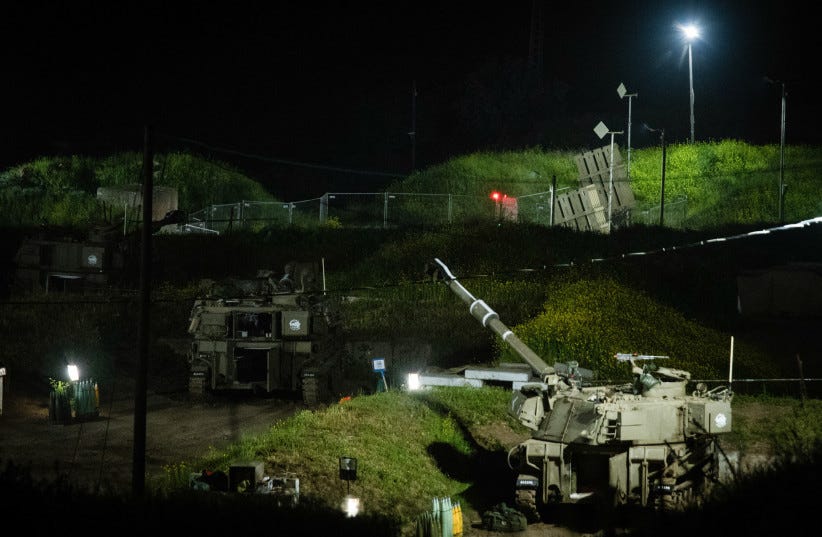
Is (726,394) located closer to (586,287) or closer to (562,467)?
(562,467)

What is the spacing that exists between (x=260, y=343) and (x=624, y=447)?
11304 millimetres

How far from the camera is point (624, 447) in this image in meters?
16.8

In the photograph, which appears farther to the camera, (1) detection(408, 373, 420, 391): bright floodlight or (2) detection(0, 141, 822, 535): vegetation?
(1) detection(408, 373, 420, 391): bright floodlight

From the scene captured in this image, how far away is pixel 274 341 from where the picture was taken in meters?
25.0

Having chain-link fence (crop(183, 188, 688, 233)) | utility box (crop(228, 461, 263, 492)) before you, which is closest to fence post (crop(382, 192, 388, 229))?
chain-link fence (crop(183, 188, 688, 233))

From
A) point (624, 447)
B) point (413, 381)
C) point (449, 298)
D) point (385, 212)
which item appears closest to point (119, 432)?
point (413, 381)

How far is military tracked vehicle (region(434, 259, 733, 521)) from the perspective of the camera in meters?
16.7

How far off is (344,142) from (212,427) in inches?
1614

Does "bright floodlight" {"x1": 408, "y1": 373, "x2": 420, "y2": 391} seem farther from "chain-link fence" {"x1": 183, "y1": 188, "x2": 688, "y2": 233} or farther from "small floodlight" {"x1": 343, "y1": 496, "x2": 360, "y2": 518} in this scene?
"chain-link fence" {"x1": 183, "y1": 188, "x2": 688, "y2": 233}

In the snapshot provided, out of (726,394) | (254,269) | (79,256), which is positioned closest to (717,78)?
(254,269)

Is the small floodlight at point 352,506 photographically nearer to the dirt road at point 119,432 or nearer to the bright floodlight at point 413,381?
the dirt road at point 119,432

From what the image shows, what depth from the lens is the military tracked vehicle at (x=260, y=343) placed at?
979 inches

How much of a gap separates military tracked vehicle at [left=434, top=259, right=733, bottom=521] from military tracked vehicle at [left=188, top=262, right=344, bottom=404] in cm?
866

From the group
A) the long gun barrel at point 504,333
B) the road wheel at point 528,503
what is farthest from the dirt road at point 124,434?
the long gun barrel at point 504,333
